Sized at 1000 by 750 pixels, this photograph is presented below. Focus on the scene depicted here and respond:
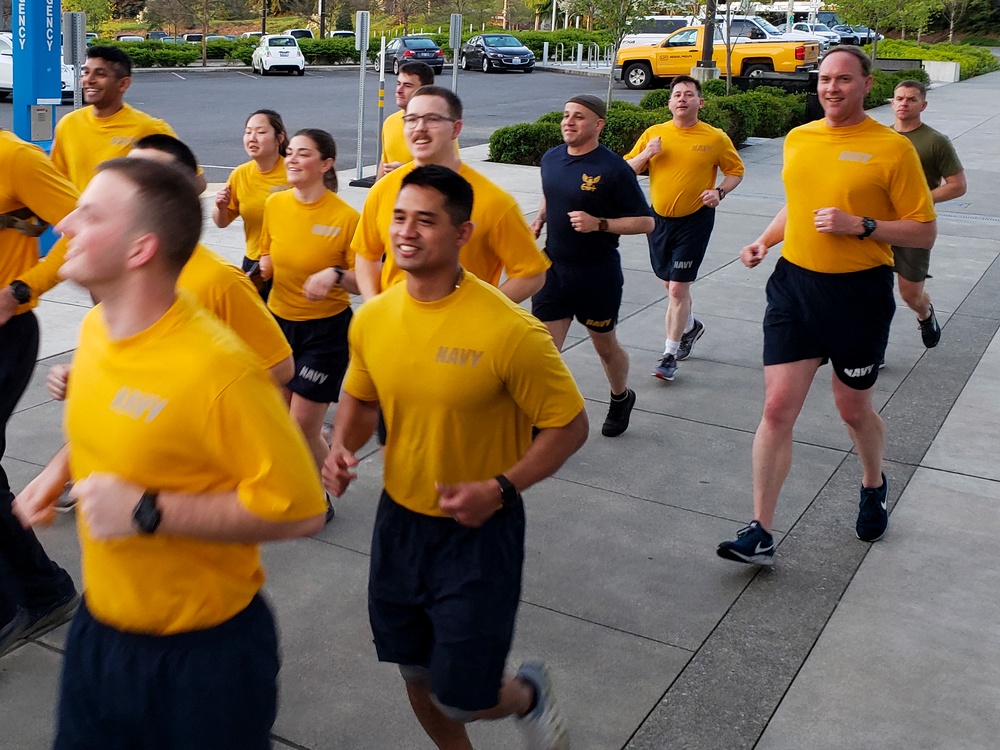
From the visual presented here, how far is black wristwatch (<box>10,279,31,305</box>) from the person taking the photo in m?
4.23

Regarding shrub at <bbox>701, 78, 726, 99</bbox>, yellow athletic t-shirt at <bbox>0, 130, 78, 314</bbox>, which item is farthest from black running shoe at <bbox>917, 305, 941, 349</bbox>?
shrub at <bbox>701, 78, 726, 99</bbox>

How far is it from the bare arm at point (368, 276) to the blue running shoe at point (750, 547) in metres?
1.95

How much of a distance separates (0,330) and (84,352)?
6.70ft

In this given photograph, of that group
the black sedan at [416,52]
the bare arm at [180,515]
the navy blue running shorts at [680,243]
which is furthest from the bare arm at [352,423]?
the black sedan at [416,52]

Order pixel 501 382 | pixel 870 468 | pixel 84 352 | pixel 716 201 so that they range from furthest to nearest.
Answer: pixel 716 201 < pixel 870 468 < pixel 501 382 < pixel 84 352

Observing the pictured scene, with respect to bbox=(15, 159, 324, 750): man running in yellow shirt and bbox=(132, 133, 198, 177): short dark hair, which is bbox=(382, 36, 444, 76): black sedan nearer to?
bbox=(132, 133, 198, 177): short dark hair

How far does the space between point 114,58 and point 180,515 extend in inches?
180

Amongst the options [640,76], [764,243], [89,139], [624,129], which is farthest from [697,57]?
[764,243]

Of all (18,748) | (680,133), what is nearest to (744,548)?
(18,748)

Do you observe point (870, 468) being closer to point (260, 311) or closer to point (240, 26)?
point (260, 311)

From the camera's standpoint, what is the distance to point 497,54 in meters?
43.4

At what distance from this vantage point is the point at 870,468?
5.52 metres

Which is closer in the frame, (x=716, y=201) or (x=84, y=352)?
(x=84, y=352)

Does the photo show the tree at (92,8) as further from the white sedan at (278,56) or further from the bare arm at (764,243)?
the bare arm at (764,243)
